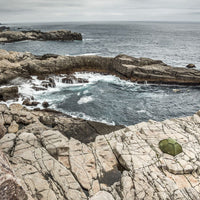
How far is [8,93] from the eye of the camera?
3309 centimetres

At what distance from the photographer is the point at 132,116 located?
96.1 feet

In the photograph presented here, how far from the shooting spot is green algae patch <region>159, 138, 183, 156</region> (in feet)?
52.8

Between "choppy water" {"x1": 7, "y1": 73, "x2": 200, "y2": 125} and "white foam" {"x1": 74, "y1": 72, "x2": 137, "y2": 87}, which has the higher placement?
"white foam" {"x1": 74, "y1": 72, "x2": 137, "y2": 87}

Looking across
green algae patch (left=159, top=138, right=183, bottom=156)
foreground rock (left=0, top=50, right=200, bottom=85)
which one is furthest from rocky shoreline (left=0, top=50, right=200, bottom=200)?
foreground rock (left=0, top=50, right=200, bottom=85)

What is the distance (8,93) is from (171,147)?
31493 mm

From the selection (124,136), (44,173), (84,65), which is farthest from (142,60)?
(44,173)

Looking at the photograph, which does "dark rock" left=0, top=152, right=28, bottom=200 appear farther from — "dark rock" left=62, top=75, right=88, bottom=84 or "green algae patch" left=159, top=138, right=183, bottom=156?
"dark rock" left=62, top=75, right=88, bottom=84

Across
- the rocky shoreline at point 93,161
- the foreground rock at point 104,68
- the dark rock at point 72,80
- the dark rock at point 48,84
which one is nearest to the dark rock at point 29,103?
the rocky shoreline at point 93,161

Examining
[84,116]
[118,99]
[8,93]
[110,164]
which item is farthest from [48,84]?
[110,164]

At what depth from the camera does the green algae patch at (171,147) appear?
1609 cm

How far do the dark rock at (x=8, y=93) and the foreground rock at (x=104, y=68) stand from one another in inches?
249

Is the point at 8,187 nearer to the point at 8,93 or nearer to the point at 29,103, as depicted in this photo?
the point at 29,103

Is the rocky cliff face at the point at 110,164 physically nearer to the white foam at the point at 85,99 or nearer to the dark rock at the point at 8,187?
the dark rock at the point at 8,187

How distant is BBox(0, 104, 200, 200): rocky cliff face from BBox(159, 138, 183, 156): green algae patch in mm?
458
